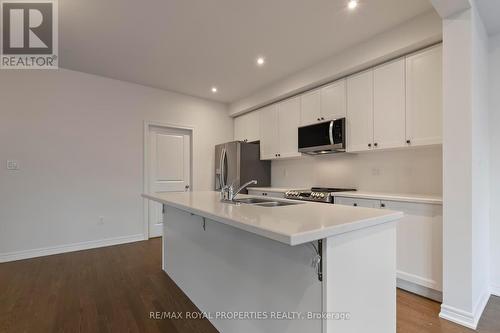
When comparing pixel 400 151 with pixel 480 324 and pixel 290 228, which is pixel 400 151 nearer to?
pixel 480 324

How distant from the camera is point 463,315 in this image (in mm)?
1866

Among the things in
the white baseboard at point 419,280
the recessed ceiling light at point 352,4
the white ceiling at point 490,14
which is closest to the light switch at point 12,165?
the recessed ceiling light at point 352,4

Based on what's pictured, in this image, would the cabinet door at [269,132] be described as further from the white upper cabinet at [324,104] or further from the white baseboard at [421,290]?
the white baseboard at [421,290]

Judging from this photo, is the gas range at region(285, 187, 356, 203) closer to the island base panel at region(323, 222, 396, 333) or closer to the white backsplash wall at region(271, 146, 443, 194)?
the white backsplash wall at region(271, 146, 443, 194)

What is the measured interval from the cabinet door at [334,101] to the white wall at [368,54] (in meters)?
0.11

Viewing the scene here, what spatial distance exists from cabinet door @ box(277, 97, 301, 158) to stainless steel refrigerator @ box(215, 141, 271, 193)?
1.96 ft

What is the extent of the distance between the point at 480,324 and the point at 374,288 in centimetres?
134

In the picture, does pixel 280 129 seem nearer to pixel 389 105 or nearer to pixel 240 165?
pixel 240 165

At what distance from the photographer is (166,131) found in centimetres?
451

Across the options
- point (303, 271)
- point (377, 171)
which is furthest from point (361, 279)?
point (377, 171)

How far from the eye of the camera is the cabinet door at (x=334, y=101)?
3.14m

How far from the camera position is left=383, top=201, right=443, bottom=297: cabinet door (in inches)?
83.0

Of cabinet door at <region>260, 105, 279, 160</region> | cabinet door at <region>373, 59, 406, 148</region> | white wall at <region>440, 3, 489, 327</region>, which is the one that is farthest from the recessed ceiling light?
cabinet door at <region>260, 105, 279, 160</region>

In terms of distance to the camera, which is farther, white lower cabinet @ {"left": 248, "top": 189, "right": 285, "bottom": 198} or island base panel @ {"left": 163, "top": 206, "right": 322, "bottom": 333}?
white lower cabinet @ {"left": 248, "top": 189, "right": 285, "bottom": 198}
